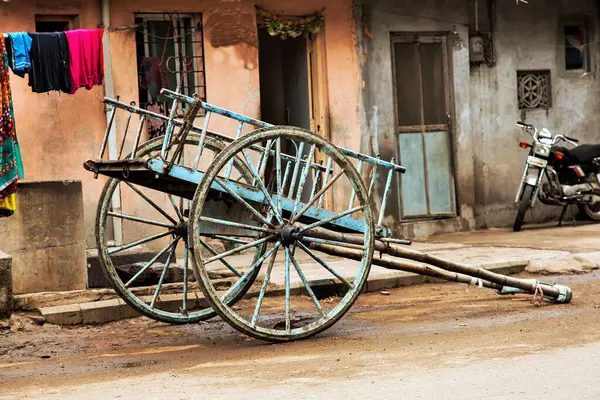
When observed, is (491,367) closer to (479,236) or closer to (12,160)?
(12,160)

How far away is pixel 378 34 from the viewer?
1391cm

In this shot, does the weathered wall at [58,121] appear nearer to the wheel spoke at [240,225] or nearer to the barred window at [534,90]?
the wheel spoke at [240,225]

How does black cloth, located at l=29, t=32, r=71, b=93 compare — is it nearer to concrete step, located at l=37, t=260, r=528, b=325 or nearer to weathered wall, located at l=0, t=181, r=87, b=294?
weathered wall, located at l=0, t=181, r=87, b=294

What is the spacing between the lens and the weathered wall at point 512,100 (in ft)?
48.2

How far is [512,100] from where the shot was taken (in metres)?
14.9

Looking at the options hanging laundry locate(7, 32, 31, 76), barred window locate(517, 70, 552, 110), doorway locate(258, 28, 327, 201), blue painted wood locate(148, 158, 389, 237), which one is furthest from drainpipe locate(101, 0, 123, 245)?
barred window locate(517, 70, 552, 110)

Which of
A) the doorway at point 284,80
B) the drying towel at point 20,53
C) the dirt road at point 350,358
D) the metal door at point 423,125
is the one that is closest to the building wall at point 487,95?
Answer: the metal door at point 423,125

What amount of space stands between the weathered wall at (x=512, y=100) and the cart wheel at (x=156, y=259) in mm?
4191

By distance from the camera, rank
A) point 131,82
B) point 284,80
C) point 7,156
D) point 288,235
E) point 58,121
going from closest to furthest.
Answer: point 288,235, point 7,156, point 58,121, point 131,82, point 284,80

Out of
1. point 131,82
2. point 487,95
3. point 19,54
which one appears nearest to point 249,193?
point 19,54

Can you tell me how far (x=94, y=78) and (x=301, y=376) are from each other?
6.08m

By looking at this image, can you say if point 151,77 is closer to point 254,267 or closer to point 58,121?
point 58,121

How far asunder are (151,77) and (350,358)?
6.66m

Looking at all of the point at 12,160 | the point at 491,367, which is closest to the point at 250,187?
the point at 491,367
